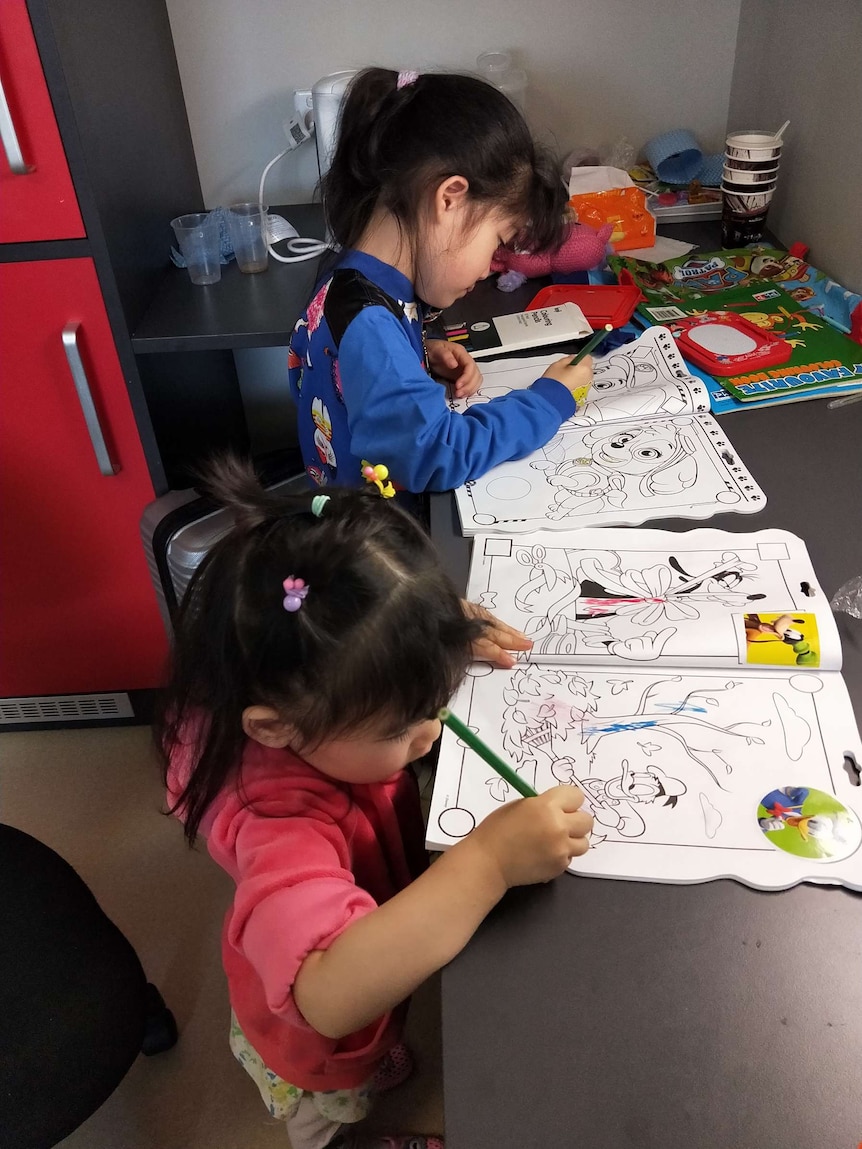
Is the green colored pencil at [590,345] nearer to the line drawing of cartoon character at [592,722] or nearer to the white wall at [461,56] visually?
the line drawing of cartoon character at [592,722]

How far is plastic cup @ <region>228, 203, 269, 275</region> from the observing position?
1410 mm

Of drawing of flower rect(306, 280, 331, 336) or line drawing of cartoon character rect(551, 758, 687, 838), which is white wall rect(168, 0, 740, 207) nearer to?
drawing of flower rect(306, 280, 331, 336)

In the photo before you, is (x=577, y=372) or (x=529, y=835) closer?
(x=529, y=835)

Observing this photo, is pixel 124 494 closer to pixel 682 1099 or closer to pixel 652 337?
pixel 652 337

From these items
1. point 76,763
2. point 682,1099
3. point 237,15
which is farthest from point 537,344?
point 76,763

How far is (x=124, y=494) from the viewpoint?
4.77ft

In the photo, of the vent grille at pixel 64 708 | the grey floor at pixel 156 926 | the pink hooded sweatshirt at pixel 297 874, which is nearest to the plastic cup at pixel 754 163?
the pink hooded sweatshirt at pixel 297 874

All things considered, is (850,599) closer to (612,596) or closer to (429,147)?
(612,596)

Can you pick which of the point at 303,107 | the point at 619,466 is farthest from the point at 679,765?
the point at 303,107

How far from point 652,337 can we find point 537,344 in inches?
6.1

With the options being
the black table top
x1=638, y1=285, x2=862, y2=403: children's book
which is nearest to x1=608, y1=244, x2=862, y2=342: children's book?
x1=638, y1=285, x2=862, y2=403: children's book

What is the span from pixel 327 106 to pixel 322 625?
1.12 m

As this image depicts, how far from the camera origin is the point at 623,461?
1.03 meters

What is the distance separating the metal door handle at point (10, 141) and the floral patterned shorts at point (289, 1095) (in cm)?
103
